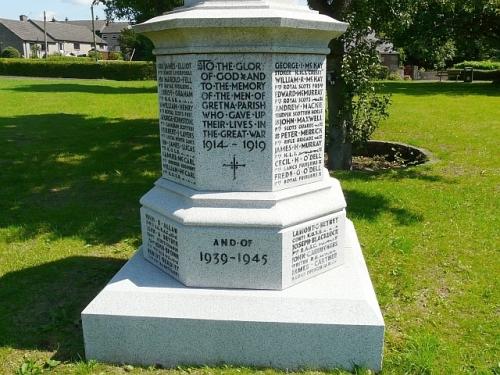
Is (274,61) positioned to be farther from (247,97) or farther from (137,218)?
(137,218)

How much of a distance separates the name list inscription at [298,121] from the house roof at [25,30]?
86802 millimetres

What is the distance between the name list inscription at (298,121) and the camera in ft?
12.9

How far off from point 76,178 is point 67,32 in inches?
3620

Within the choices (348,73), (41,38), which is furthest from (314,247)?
(41,38)

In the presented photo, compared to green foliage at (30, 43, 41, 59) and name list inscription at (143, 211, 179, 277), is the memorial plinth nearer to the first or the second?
name list inscription at (143, 211, 179, 277)

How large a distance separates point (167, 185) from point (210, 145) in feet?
2.06

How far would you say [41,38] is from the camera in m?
84.8

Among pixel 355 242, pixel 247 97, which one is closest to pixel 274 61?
pixel 247 97

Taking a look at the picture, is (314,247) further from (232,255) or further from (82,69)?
(82,69)

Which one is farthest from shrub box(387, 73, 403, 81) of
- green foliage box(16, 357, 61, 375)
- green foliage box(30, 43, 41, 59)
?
green foliage box(30, 43, 41, 59)

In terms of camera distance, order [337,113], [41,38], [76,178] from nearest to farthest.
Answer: [76,178]
[337,113]
[41,38]

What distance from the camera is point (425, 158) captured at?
10555mm

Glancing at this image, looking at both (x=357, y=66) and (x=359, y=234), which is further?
(x=357, y=66)

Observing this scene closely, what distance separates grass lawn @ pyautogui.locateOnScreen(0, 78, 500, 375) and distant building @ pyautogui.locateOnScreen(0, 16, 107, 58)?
76.3m
